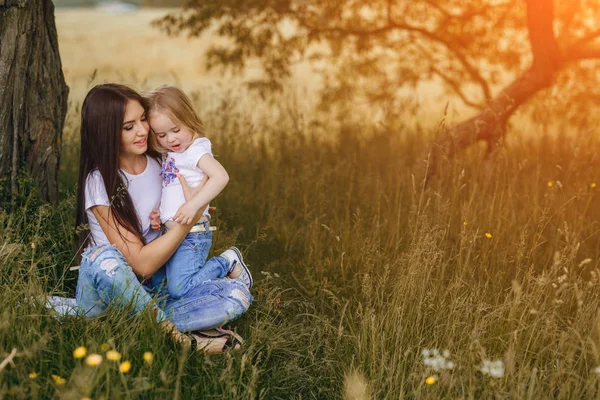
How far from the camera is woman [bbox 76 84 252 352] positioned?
10.1ft

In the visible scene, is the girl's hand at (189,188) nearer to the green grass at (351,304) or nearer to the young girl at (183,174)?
the young girl at (183,174)

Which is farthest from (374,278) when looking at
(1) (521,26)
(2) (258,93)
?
(1) (521,26)

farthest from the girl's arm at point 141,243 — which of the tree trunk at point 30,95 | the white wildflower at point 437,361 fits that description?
the white wildflower at point 437,361

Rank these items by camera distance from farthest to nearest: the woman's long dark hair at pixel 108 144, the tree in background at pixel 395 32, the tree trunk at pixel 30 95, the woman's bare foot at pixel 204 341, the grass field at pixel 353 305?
the tree in background at pixel 395 32 → the tree trunk at pixel 30 95 → the woman's long dark hair at pixel 108 144 → the woman's bare foot at pixel 204 341 → the grass field at pixel 353 305

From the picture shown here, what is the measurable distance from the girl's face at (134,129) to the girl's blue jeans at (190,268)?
508mm

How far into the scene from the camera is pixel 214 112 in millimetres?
5887

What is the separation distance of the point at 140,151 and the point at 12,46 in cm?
99

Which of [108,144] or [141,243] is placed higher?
[108,144]

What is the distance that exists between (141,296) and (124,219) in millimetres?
501

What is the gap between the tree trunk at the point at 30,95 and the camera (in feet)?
11.6

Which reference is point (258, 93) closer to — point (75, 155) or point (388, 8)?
point (388, 8)

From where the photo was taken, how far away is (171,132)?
330cm

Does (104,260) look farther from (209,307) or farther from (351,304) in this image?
(351,304)

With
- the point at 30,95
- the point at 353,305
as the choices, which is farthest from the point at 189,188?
the point at 30,95
